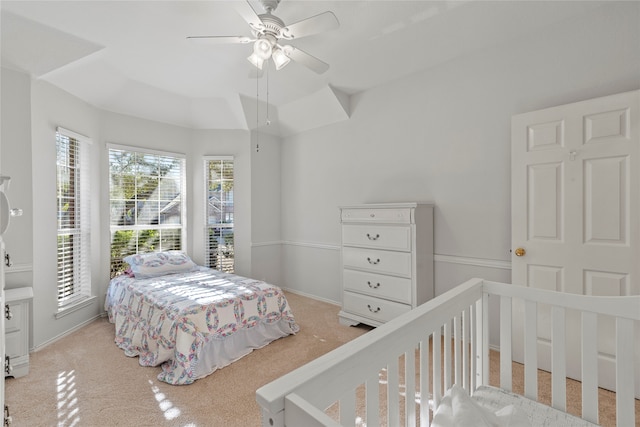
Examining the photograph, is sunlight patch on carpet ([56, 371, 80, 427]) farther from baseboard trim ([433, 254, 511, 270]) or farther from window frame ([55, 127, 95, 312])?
baseboard trim ([433, 254, 511, 270])

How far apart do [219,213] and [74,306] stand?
190 cm

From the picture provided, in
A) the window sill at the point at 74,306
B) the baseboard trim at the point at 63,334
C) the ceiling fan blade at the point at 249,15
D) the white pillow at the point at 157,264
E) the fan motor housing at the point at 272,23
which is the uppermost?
the ceiling fan blade at the point at 249,15

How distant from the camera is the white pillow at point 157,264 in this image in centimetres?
331

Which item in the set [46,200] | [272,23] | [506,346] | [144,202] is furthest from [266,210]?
[506,346]

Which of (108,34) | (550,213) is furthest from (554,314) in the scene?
(108,34)

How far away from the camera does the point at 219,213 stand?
4293 mm

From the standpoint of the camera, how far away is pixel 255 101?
12.9 feet

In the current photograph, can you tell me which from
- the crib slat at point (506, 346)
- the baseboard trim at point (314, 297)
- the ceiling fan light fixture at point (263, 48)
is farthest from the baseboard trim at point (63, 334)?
the crib slat at point (506, 346)

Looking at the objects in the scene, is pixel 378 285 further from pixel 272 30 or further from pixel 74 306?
pixel 74 306

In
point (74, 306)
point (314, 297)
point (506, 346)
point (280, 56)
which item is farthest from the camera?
point (314, 297)

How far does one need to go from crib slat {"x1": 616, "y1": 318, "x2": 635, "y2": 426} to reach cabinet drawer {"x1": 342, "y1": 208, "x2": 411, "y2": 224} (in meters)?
1.61

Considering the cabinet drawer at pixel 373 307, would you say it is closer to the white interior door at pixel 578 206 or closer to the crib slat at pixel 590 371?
the white interior door at pixel 578 206

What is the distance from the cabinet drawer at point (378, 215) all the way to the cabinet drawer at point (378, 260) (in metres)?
0.30

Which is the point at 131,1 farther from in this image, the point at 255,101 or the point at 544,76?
the point at 544,76
